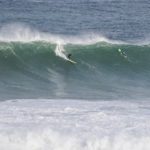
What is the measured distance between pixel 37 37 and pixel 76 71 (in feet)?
15.1

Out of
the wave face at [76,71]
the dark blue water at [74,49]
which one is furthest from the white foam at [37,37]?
the wave face at [76,71]

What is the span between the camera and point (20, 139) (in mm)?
20531

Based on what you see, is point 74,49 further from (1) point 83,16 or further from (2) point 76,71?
(1) point 83,16

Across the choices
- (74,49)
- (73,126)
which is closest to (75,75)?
(74,49)

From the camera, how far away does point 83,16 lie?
4000 centimetres

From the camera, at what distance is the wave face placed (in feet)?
87.9

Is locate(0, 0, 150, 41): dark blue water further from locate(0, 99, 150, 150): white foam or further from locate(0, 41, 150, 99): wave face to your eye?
locate(0, 99, 150, 150): white foam

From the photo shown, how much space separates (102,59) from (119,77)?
2.11m

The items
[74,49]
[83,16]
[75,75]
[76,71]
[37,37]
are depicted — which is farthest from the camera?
[83,16]

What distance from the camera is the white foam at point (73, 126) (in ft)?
67.3

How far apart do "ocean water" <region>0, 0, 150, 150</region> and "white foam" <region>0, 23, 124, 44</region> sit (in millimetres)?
43

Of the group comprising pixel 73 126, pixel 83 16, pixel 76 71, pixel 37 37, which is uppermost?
pixel 83 16

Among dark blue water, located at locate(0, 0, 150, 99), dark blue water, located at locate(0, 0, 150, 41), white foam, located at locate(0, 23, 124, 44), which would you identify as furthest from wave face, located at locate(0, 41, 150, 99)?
dark blue water, located at locate(0, 0, 150, 41)

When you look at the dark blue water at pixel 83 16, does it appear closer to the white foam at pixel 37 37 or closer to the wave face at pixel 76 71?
the white foam at pixel 37 37
